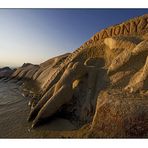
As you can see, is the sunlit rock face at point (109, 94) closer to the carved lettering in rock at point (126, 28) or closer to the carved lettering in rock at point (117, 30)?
the carved lettering in rock at point (126, 28)

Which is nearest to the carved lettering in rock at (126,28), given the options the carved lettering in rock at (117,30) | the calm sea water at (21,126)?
the carved lettering in rock at (117,30)

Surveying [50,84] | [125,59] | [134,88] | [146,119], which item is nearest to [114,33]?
[125,59]

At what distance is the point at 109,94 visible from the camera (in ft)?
19.3

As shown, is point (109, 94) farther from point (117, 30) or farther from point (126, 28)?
point (117, 30)

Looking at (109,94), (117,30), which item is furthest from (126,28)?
(109,94)

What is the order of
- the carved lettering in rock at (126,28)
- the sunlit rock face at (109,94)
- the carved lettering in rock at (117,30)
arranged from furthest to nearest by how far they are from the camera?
1. the carved lettering in rock at (117,30)
2. the carved lettering in rock at (126,28)
3. the sunlit rock face at (109,94)

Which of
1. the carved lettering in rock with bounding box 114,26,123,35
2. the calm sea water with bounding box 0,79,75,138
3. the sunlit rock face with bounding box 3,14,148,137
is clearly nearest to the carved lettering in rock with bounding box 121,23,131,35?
the carved lettering in rock with bounding box 114,26,123,35

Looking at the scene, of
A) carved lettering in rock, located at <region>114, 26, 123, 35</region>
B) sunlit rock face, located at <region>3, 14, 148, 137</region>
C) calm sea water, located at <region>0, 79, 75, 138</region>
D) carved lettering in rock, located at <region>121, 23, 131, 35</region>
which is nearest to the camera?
sunlit rock face, located at <region>3, 14, 148, 137</region>

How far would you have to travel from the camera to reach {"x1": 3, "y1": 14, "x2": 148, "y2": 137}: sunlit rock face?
5012mm

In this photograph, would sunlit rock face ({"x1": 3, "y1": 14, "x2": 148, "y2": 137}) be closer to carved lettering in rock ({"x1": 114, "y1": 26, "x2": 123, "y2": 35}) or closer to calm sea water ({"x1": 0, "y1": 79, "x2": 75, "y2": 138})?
calm sea water ({"x1": 0, "y1": 79, "x2": 75, "y2": 138})

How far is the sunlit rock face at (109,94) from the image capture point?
16.4ft

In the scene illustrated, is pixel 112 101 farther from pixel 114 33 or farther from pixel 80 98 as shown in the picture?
pixel 114 33

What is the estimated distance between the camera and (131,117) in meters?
4.90

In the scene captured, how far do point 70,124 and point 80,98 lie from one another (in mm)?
1076
